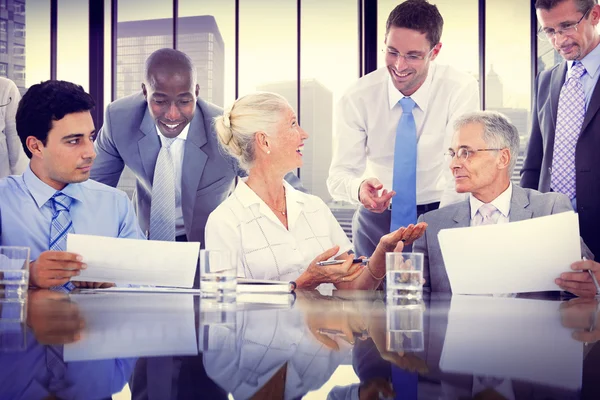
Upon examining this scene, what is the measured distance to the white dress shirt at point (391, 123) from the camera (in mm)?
3496

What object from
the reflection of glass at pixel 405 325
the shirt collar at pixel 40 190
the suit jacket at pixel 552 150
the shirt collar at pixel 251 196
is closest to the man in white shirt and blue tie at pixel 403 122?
the suit jacket at pixel 552 150

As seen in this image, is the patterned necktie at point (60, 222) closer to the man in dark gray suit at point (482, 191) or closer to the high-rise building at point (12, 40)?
the man in dark gray suit at point (482, 191)

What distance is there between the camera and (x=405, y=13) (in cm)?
337

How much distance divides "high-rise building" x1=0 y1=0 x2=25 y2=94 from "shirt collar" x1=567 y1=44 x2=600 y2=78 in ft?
11.2

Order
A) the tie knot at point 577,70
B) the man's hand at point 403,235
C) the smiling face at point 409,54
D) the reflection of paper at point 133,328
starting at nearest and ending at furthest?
the reflection of paper at point 133,328 → the man's hand at point 403,235 → the tie knot at point 577,70 → the smiling face at point 409,54

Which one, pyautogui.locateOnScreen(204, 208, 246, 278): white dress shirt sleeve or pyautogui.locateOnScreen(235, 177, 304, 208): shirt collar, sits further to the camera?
pyautogui.locateOnScreen(235, 177, 304, 208): shirt collar

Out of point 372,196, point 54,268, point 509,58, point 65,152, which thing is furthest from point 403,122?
point 54,268

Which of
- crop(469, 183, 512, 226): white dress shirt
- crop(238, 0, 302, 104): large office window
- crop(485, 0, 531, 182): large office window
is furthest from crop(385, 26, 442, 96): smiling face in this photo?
crop(238, 0, 302, 104): large office window

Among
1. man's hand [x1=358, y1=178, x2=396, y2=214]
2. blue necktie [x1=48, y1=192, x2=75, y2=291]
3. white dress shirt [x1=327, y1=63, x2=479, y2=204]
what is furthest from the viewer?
white dress shirt [x1=327, y1=63, x2=479, y2=204]

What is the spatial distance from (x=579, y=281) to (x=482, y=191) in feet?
2.59

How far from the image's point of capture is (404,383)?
653mm

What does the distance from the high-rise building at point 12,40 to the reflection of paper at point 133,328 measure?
3.49 meters

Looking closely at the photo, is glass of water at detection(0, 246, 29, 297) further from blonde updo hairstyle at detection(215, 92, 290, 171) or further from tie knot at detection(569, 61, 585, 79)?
tie knot at detection(569, 61, 585, 79)

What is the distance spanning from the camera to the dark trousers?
11.8 ft
